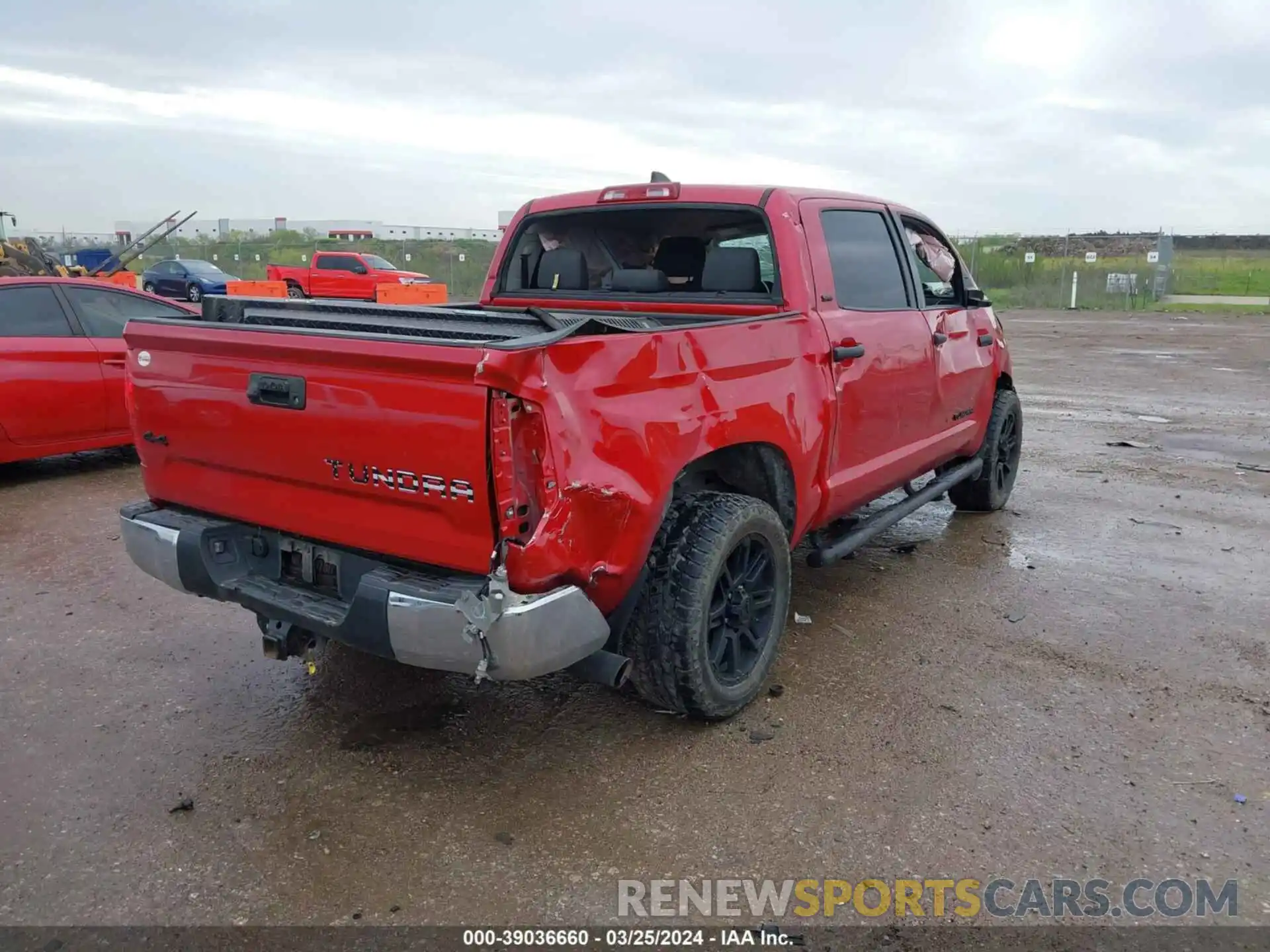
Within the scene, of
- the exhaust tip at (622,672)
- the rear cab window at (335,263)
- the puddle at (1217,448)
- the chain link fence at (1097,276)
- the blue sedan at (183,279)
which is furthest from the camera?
the chain link fence at (1097,276)

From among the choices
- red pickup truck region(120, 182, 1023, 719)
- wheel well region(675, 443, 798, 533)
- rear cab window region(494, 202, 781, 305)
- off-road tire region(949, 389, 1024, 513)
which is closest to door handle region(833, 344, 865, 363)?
red pickup truck region(120, 182, 1023, 719)

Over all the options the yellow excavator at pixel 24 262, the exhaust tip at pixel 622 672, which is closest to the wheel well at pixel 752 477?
the exhaust tip at pixel 622 672

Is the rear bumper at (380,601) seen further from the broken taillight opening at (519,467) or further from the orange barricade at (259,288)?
the orange barricade at (259,288)

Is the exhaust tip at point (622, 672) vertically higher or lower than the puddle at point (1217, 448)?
higher

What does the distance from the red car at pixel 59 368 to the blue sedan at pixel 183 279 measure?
22629 mm

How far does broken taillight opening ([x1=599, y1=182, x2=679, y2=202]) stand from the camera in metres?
4.39

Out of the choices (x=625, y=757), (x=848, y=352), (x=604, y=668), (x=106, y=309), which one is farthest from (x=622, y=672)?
(x=106, y=309)

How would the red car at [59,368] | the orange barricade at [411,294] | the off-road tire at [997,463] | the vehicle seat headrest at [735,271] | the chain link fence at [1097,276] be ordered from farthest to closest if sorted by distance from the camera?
1. the chain link fence at [1097,276]
2. the orange barricade at [411,294]
3. the red car at [59,368]
4. the off-road tire at [997,463]
5. the vehicle seat headrest at [735,271]

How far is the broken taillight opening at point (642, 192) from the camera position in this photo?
14.4ft

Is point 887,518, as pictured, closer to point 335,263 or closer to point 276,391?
point 276,391

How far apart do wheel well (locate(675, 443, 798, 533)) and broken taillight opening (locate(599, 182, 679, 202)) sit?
140cm

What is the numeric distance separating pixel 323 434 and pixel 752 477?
1.63m

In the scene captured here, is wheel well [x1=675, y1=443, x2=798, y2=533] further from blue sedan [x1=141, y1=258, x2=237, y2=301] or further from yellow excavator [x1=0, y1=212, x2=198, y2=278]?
blue sedan [x1=141, y1=258, x2=237, y2=301]

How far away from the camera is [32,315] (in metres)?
7.05
